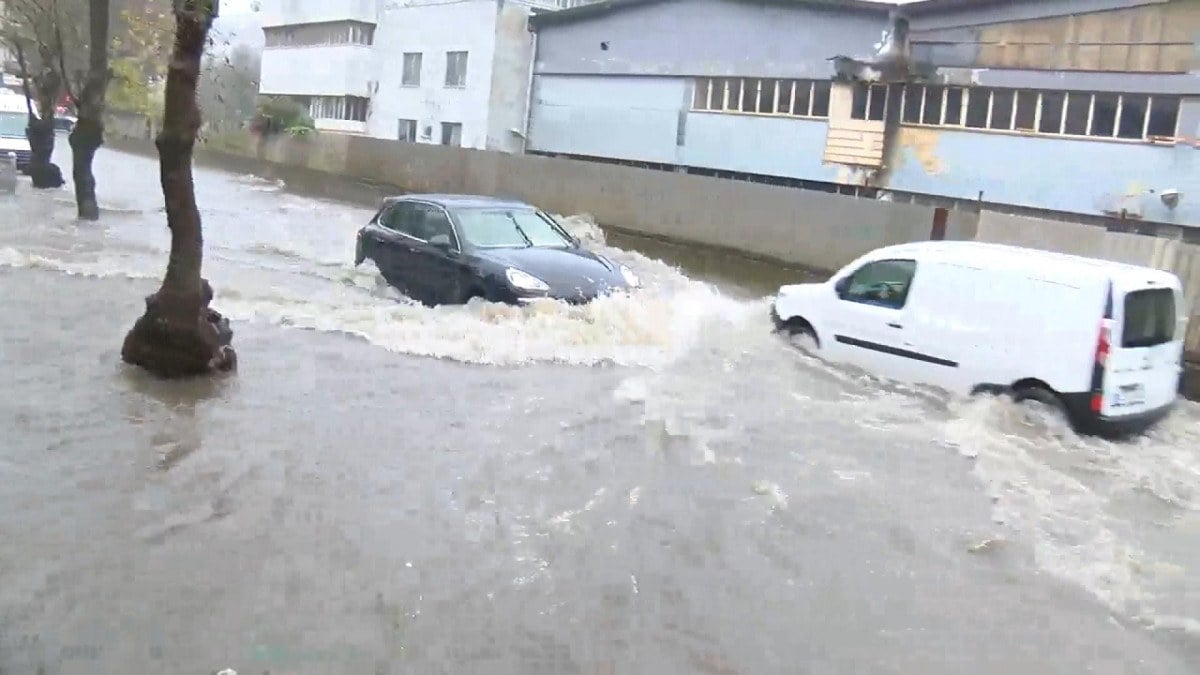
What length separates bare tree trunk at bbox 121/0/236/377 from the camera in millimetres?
8992

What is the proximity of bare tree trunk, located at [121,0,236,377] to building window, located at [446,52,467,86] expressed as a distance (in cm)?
3333

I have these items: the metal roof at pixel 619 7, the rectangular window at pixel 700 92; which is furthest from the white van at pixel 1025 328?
the rectangular window at pixel 700 92

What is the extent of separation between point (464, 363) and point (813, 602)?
18.6 ft

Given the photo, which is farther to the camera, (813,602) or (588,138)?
(588,138)

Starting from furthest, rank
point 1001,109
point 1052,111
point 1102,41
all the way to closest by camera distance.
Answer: point 1001,109 → point 1052,111 → point 1102,41

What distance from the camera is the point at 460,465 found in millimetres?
7852

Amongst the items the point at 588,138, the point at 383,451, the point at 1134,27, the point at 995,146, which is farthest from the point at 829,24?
the point at 383,451

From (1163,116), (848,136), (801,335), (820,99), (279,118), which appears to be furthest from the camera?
(279,118)

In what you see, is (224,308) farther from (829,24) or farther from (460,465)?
(829,24)

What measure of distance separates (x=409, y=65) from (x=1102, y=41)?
28267 mm

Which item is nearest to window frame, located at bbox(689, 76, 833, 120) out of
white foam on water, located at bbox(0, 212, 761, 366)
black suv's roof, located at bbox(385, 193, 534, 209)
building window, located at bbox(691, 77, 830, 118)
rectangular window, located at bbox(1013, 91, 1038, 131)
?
building window, located at bbox(691, 77, 830, 118)

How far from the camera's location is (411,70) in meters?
45.7

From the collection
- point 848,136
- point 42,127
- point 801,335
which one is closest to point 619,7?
point 848,136

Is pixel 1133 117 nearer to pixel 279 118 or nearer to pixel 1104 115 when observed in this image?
pixel 1104 115
